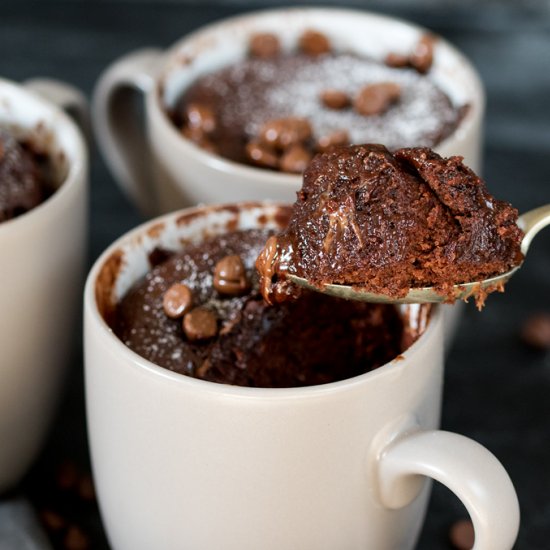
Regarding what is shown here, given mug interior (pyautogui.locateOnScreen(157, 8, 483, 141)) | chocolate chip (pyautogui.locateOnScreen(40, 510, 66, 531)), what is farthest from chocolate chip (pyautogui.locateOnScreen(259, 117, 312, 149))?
chocolate chip (pyautogui.locateOnScreen(40, 510, 66, 531))

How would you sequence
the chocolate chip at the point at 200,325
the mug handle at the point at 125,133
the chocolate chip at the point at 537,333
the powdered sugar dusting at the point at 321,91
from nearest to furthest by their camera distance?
1. the chocolate chip at the point at 200,325
2. the powdered sugar dusting at the point at 321,91
3. the chocolate chip at the point at 537,333
4. the mug handle at the point at 125,133

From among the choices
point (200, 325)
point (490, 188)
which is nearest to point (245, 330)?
point (200, 325)

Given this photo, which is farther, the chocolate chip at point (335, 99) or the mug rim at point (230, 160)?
the chocolate chip at point (335, 99)

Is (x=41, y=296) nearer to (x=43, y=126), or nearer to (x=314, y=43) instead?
(x=43, y=126)

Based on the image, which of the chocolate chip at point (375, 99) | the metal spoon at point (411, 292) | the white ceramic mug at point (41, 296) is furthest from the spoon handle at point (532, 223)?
the white ceramic mug at point (41, 296)

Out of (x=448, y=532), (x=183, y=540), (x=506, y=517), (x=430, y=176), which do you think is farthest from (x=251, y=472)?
(x=448, y=532)

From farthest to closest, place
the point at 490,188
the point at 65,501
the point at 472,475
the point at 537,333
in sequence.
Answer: the point at 490,188
the point at 537,333
the point at 65,501
the point at 472,475

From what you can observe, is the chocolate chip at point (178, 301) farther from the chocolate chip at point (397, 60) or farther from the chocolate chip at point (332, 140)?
the chocolate chip at point (397, 60)
